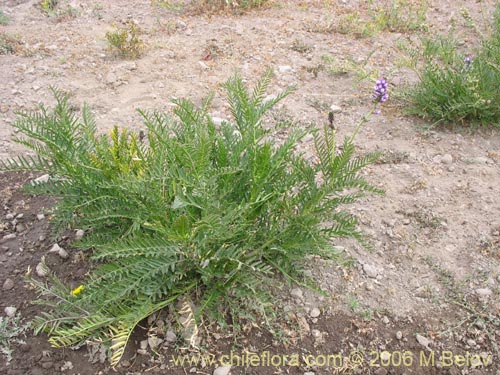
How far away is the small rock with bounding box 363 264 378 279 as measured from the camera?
2467 mm

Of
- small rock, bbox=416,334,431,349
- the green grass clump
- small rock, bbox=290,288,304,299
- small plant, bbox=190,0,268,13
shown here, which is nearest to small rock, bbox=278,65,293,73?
the green grass clump

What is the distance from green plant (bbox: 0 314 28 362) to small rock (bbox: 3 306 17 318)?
2 centimetres

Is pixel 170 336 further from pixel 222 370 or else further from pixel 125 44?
pixel 125 44

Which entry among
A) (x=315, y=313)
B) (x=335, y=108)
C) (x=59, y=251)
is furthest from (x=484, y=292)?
(x=59, y=251)

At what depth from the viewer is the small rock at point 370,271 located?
97.1 inches

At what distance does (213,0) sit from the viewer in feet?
16.6

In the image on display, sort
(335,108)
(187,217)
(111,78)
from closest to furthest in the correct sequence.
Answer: (187,217)
(335,108)
(111,78)

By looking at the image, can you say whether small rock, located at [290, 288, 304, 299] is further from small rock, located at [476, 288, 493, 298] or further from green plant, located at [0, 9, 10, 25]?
green plant, located at [0, 9, 10, 25]

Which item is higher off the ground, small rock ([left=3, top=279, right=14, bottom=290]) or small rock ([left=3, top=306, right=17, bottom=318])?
small rock ([left=3, top=279, right=14, bottom=290])

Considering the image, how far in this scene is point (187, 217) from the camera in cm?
197

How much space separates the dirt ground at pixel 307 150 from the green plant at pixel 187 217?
0.19m

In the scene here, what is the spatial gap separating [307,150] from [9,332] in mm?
2033

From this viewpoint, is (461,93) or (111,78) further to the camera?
(111,78)

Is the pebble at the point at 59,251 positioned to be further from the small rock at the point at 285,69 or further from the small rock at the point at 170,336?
the small rock at the point at 285,69
